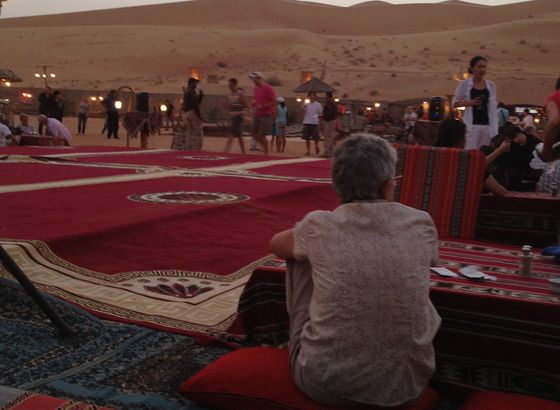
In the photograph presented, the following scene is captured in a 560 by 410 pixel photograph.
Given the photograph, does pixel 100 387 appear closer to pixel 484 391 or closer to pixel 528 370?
pixel 484 391

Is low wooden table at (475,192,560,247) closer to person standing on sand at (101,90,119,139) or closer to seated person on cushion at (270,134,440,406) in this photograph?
seated person on cushion at (270,134,440,406)

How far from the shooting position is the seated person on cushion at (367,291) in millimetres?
1820

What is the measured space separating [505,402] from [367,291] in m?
0.71

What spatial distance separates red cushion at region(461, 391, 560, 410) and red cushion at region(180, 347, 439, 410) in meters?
0.14

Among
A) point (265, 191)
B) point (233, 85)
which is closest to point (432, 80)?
point (233, 85)

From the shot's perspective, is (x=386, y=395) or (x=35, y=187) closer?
(x=386, y=395)

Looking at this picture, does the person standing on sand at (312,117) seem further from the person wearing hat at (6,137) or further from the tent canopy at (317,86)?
the person wearing hat at (6,137)

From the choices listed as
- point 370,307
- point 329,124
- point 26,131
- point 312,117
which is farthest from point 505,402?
point 312,117

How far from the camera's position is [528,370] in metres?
2.27

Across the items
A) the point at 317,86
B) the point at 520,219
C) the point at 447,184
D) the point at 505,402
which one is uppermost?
the point at 317,86

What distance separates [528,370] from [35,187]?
5109 millimetres

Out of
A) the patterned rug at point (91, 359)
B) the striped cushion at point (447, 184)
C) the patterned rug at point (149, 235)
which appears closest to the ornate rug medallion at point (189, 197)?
the patterned rug at point (149, 235)

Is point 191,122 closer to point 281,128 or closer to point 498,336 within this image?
point 281,128

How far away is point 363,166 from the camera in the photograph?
186 cm
